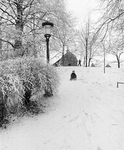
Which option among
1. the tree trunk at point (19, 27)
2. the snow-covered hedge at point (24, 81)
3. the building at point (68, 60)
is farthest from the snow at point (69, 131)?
the building at point (68, 60)

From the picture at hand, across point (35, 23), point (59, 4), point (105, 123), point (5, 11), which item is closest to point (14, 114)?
point (105, 123)

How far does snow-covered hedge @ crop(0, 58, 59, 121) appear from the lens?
10.3 ft

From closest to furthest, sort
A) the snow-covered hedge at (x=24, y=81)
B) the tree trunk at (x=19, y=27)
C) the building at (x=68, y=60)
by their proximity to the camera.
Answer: the snow-covered hedge at (x=24, y=81), the tree trunk at (x=19, y=27), the building at (x=68, y=60)

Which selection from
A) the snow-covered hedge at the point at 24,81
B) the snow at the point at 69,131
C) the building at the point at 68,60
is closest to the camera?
the snow at the point at 69,131

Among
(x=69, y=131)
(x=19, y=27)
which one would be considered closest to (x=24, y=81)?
(x=69, y=131)

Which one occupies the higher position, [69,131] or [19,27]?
[19,27]

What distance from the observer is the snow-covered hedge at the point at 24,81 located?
3150 millimetres

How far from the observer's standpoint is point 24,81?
3613mm

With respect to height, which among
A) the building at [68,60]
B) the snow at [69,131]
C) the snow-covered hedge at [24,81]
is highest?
the building at [68,60]

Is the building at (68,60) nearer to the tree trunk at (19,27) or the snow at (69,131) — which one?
the tree trunk at (19,27)

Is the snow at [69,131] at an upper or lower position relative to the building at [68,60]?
lower

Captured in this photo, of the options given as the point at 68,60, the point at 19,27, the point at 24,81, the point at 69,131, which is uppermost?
the point at 19,27

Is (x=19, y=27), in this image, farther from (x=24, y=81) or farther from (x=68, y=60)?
(x=68, y=60)

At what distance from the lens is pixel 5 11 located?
7312 mm
